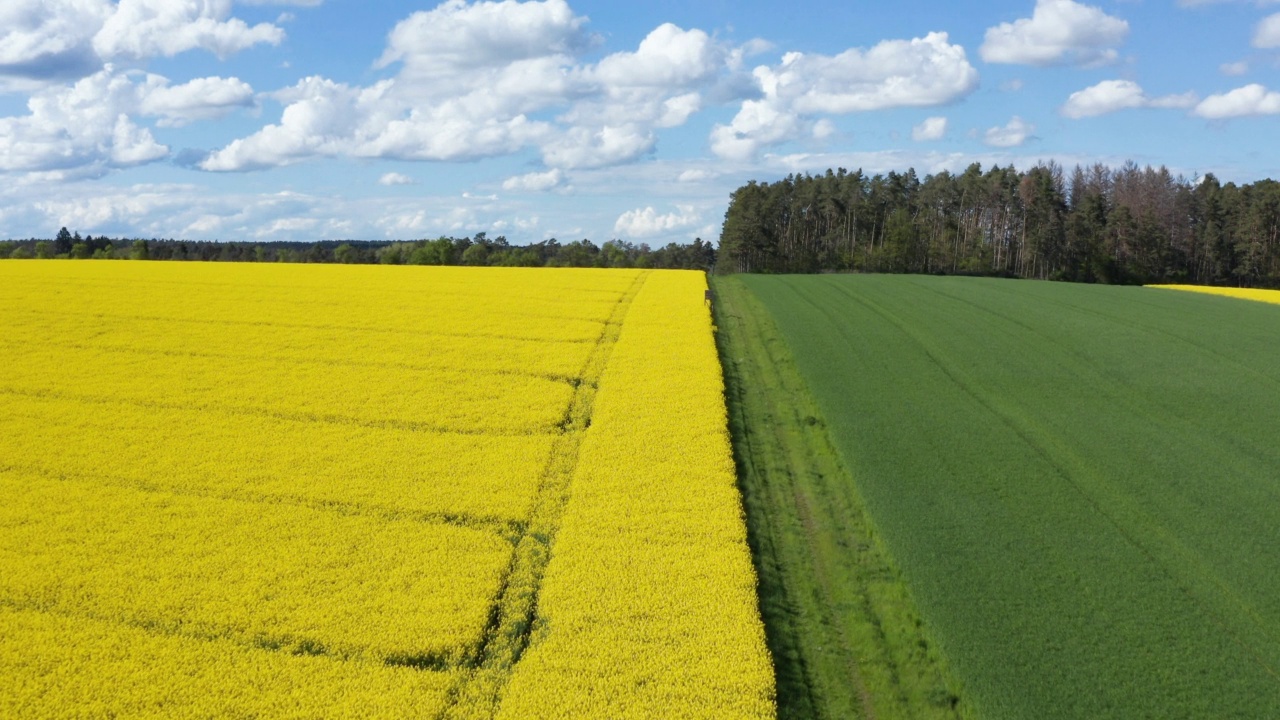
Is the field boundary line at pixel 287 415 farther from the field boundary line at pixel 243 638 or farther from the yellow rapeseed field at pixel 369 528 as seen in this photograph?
the field boundary line at pixel 243 638

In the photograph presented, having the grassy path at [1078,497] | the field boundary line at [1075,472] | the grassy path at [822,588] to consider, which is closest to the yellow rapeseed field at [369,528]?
the grassy path at [822,588]

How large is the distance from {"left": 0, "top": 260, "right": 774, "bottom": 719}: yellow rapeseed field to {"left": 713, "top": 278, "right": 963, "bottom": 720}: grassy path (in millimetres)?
613

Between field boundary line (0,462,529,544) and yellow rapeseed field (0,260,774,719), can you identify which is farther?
field boundary line (0,462,529,544)

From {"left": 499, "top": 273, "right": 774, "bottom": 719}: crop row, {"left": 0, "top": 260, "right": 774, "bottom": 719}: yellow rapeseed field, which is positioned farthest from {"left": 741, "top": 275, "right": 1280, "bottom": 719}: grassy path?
{"left": 0, "top": 260, "right": 774, "bottom": 719}: yellow rapeseed field

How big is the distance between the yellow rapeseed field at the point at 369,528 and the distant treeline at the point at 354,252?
49.2 meters

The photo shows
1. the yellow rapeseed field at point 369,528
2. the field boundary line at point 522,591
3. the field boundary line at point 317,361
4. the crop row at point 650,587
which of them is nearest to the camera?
the crop row at point 650,587

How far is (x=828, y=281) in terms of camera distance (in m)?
46.6

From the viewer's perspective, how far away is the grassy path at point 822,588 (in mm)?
10359

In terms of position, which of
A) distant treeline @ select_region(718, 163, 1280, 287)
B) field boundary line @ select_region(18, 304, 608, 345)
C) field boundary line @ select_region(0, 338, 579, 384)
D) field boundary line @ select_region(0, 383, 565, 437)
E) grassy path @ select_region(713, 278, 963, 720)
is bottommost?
grassy path @ select_region(713, 278, 963, 720)

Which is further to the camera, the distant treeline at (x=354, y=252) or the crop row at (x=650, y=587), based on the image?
the distant treeline at (x=354, y=252)

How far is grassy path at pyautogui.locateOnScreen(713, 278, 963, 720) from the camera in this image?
10.4 m

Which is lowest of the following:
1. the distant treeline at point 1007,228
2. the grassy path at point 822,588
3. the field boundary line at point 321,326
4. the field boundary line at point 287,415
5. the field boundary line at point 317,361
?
the grassy path at point 822,588

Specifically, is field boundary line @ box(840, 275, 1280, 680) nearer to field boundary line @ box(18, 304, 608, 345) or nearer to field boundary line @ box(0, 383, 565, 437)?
field boundary line @ box(0, 383, 565, 437)

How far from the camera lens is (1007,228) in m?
97.9
